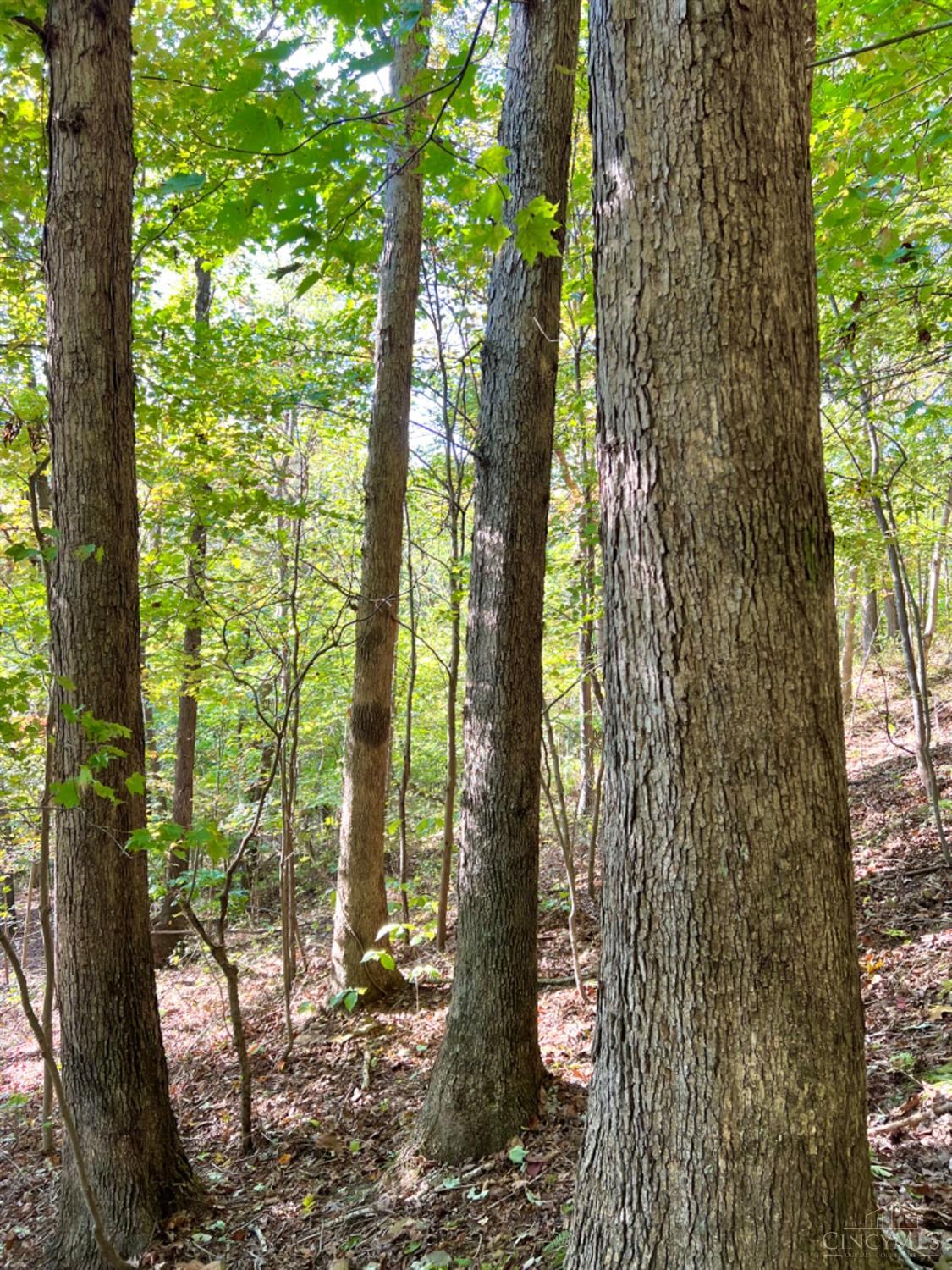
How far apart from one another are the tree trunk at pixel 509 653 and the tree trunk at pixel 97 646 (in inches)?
51.8

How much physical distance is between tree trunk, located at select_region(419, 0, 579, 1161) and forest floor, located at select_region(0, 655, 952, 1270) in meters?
0.32

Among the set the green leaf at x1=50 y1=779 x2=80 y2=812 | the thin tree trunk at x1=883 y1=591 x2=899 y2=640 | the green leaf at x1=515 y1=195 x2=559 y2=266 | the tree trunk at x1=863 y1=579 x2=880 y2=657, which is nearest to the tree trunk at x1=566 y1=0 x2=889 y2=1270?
the green leaf at x1=515 y1=195 x2=559 y2=266

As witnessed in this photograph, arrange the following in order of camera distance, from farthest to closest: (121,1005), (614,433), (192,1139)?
(192,1139)
(121,1005)
(614,433)

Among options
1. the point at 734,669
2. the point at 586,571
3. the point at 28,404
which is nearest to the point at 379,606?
the point at 586,571

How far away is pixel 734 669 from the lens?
5.09 ft

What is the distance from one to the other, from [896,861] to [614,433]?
17.5 ft

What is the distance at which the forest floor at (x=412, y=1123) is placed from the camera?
8.98ft

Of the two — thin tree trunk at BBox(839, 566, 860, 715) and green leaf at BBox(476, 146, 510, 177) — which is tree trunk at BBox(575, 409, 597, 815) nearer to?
green leaf at BBox(476, 146, 510, 177)

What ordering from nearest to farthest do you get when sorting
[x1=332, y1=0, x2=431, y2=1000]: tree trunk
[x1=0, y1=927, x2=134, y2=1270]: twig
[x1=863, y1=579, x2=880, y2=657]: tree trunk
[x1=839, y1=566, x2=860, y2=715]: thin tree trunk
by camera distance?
[x1=0, y1=927, x2=134, y2=1270]: twig → [x1=332, y1=0, x2=431, y2=1000]: tree trunk → [x1=839, y1=566, x2=860, y2=715]: thin tree trunk → [x1=863, y1=579, x2=880, y2=657]: tree trunk

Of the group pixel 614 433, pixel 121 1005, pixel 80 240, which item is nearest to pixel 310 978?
pixel 121 1005

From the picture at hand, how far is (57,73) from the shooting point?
10.8 feet

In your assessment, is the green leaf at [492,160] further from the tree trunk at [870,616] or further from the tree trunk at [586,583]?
the tree trunk at [870,616]

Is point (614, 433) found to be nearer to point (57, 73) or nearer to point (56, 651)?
point (56, 651)

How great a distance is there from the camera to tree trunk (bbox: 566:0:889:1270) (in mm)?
1527
